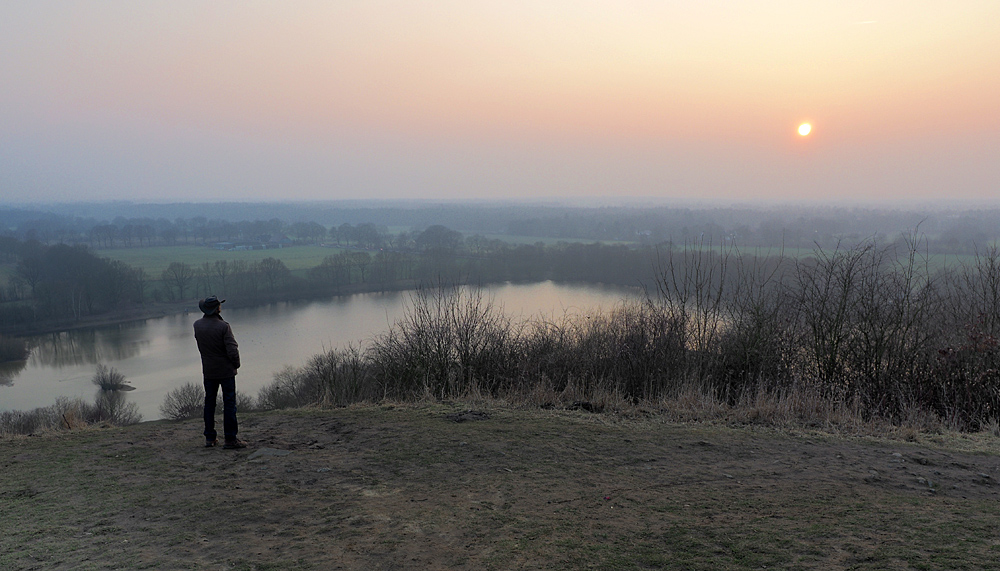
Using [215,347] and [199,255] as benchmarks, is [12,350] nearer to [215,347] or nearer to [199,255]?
[199,255]

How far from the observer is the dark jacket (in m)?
6.14

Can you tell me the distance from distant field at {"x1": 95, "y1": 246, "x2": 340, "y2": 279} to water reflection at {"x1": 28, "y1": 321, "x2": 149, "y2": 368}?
15.8 metres

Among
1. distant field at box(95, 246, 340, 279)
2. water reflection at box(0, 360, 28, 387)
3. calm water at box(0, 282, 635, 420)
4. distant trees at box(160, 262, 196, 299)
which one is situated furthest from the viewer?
distant field at box(95, 246, 340, 279)

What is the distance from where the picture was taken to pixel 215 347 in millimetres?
6168

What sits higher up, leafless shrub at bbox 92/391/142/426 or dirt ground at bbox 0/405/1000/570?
dirt ground at bbox 0/405/1000/570

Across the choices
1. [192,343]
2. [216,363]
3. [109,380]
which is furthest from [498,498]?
[192,343]

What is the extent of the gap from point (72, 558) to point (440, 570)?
2374 mm

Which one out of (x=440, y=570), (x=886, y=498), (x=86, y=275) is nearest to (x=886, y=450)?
(x=886, y=498)

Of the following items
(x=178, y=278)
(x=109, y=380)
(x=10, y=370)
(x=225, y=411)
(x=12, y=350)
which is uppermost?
(x=225, y=411)

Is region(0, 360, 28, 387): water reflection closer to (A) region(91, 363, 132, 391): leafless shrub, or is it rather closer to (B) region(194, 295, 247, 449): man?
(A) region(91, 363, 132, 391): leafless shrub

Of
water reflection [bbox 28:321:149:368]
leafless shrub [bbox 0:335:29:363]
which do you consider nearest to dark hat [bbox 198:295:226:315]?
water reflection [bbox 28:321:149:368]

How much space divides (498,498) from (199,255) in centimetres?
7990

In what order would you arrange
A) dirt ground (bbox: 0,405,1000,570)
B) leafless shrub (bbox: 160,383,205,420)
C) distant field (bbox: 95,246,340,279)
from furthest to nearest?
1. distant field (bbox: 95,246,340,279)
2. leafless shrub (bbox: 160,383,205,420)
3. dirt ground (bbox: 0,405,1000,570)

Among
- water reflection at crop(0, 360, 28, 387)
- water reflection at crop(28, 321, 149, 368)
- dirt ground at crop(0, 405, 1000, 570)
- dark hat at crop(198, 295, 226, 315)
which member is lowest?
water reflection at crop(0, 360, 28, 387)
